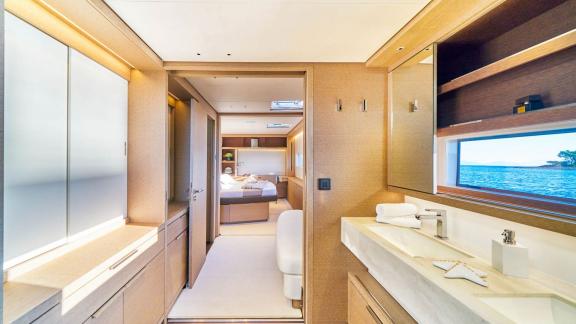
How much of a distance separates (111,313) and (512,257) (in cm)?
204

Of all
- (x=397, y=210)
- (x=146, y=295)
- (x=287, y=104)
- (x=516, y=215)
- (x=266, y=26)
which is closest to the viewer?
(x=516, y=215)

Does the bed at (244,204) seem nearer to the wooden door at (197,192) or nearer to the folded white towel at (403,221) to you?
the wooden door at (197,192)

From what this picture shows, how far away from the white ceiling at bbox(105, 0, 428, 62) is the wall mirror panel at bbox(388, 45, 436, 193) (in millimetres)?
331

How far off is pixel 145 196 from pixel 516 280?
240 centimetres

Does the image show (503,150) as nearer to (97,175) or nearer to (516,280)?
(516,280)

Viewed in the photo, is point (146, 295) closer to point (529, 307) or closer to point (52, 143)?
point (52, 143)

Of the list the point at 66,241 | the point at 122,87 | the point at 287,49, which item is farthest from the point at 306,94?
the point at 66,241

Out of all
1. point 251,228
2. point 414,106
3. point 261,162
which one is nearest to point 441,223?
point 414,106

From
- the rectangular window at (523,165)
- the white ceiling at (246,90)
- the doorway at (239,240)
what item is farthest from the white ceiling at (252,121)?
the rectangular window at (523,165)

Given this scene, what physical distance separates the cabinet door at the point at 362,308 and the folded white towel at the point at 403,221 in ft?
1.64

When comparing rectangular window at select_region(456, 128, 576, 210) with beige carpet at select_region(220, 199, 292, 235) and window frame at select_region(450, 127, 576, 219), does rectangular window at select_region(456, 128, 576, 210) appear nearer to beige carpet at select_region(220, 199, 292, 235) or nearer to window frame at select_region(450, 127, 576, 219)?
window frame at select_region(450, 127, 576, 219)

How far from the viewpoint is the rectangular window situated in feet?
2.92

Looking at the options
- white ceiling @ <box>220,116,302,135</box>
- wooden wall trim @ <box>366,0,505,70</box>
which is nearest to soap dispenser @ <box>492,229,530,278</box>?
wooden wall trim @ <box>366,0,505,70</box>

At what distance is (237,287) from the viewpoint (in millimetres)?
2566
